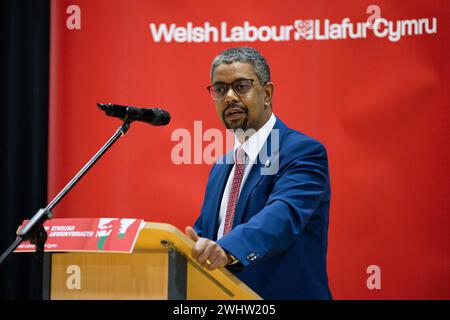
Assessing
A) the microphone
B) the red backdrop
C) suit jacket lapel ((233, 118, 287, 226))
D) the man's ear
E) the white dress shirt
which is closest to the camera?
the microphone

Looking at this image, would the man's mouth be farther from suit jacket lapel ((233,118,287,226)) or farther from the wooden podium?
the wooden podium

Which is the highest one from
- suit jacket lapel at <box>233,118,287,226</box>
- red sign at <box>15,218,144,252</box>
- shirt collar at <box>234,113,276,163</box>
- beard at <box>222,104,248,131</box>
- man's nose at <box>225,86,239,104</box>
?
man's nose at <box>225,86,239,104</box>

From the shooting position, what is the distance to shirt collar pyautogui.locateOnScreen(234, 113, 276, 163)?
2340mm

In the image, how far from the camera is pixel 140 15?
3396mm

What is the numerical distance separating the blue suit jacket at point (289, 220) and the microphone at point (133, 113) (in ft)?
1.54

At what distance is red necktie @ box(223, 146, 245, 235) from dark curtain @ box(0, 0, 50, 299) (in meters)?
1.66

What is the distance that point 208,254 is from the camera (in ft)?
4.97

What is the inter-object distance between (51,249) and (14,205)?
6.83ft

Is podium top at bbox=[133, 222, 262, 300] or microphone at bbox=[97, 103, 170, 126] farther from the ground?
microphone at bbox=[97, 103, 170, 126]

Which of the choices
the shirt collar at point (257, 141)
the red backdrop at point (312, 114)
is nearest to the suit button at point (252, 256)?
the shirt collar at point (257, 141)

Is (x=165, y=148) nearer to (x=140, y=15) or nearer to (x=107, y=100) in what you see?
(x=107, y=100)

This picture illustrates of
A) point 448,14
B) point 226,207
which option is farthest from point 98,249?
point 448,14

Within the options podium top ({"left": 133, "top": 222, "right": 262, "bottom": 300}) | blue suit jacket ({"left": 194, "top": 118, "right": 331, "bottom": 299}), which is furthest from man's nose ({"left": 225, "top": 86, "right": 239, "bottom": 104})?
podium top ({"left": 133, "top": 222, "right": 262, "bottom": 300})

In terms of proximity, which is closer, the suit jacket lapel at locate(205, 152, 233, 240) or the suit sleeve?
the suit sleeve
